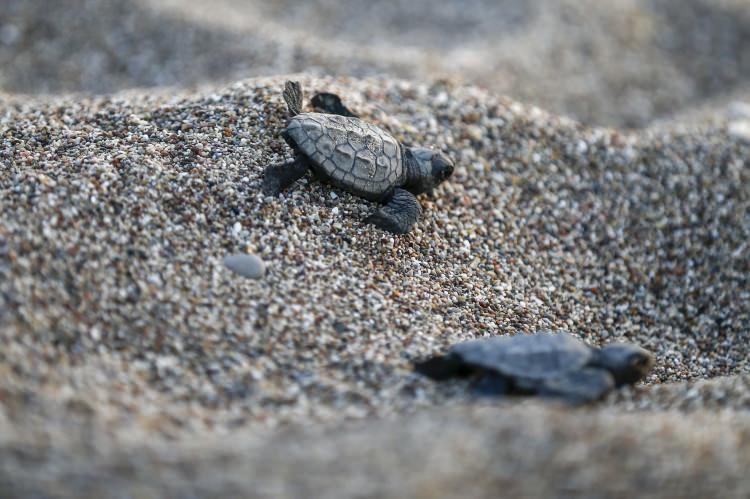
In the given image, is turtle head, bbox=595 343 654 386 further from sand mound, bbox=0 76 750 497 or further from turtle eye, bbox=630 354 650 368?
sand mound, bbox=0 76 750 497

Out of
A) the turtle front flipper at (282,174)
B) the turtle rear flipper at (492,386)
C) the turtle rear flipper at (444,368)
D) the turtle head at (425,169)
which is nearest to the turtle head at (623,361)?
the turtle rear flipper at (492,386)

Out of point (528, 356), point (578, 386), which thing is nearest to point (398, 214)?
point (528, 356)

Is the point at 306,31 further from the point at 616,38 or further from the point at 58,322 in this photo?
the point at 58,322

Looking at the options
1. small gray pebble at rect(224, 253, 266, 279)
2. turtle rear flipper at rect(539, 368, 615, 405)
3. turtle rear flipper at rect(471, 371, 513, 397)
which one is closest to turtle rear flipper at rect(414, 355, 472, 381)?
turtle rear flipper at rect(471, 371, 513, 397)

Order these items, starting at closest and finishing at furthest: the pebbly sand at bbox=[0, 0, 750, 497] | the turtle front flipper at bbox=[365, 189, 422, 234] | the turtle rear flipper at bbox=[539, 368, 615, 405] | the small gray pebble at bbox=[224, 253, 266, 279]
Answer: the pebbly sand at bbox=[0, 0, 750, 497] < the turtle rear flipper at bbox=[539, 368, 615, 405] < the small gray pebble at bbox=[224, 253, 266, 279] < the turtle front flipper at bbox=[365, 189, 422, 234]

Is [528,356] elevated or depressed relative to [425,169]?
depressed

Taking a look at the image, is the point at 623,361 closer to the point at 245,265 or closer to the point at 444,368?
the point at 444,368
